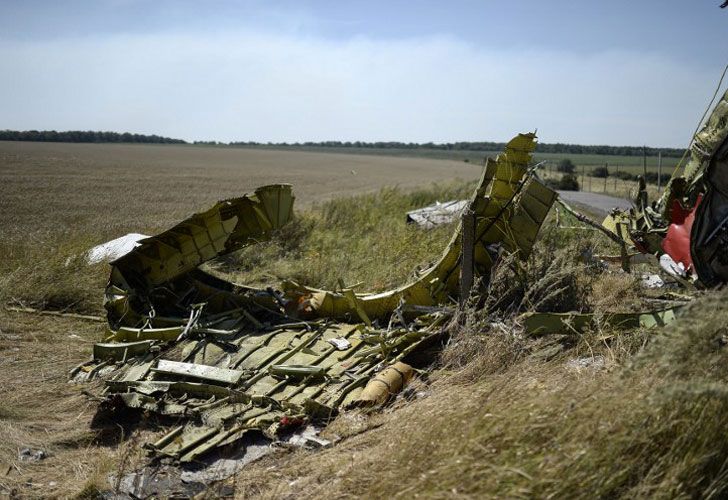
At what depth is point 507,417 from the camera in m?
3.30

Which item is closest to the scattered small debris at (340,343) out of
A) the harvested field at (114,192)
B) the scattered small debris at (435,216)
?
the scattered small debris at (435,216)

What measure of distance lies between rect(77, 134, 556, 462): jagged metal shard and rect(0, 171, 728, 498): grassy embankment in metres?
0.34

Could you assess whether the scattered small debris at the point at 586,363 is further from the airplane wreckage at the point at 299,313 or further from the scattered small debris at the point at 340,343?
the scattered small debris at the point at 340,343

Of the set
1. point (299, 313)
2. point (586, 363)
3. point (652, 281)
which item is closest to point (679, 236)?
point (652, 281)

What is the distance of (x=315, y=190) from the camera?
35.0 m

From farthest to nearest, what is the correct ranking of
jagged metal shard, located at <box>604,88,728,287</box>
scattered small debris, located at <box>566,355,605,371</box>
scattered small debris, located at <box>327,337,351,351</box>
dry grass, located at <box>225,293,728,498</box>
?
1. scattered small debris, located at <box>327,337,351,351</box>
2. jagged metal shard, located at <box>604,88,728,287</box>
3. scattered small debris, located at <box>566,355,605,371</box>
4. dry grass, located at <box>225,293,728,498</box>

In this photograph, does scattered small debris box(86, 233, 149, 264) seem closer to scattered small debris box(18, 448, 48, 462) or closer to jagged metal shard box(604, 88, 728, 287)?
scattered small debris box(18, 448, 48, 462)

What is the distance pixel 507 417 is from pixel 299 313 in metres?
4.13

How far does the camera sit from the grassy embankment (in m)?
3.09

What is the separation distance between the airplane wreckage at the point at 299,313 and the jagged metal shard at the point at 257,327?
0.01 meters

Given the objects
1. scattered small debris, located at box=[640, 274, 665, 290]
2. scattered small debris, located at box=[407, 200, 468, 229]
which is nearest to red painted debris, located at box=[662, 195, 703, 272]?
scattered small debris, located at box=[640, 274, 665, 290]

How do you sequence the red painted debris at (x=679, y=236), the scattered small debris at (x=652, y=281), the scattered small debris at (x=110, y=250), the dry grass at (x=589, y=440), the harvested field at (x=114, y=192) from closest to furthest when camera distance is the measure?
the dry grass at (x=589, y=440) < the red painted debris at (x=679, y=236) < the scattered small debris at (x=652, y=281) < the scattered small debris at (x=110, y=250) < the harvested field at (x=114, y=192)

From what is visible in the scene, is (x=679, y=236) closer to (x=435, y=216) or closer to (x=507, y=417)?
(x=507, y=417)

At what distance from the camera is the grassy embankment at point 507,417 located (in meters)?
3.09
